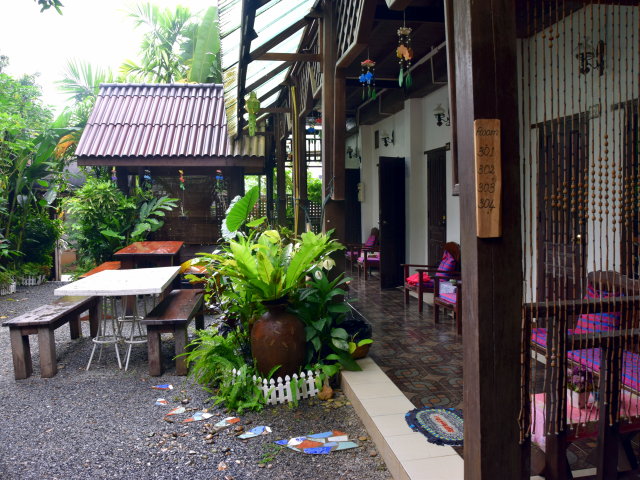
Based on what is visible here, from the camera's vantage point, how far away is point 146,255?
329 inches

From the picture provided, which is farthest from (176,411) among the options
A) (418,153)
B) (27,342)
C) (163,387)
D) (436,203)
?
(418,153)

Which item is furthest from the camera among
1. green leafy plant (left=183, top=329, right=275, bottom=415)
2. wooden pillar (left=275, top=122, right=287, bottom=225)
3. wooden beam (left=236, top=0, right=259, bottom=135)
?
wooden pillar (left=275, top=122, right=287, bottom=225)

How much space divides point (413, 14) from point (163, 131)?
271 inches

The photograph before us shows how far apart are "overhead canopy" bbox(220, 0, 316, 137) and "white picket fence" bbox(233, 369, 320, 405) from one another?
10.2 ft

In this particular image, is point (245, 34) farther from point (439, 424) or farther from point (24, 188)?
point (24, 188)

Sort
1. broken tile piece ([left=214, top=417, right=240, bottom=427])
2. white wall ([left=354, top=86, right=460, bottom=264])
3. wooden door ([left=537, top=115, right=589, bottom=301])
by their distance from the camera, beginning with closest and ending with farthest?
wooden door ([left=537, top=115, right=589, bottom=301]) → broken tile piece ([left=214, top=417, right=240, bottom=427]) → white wall ([left=354, top=86, right=460, bottom=264])

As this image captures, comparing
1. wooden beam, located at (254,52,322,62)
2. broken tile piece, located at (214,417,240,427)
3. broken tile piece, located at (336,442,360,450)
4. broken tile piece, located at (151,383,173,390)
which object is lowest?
broken tile piece, located at (151,383,173,390)

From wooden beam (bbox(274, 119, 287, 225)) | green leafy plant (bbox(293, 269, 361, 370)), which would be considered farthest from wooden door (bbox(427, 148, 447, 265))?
green leafy plant (bbox(293, 269, 361, 370))

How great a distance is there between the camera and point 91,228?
964 cm

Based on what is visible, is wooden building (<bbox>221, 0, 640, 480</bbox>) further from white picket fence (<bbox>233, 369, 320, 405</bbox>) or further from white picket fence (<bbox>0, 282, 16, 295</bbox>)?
white picket fence (<bbox>0, 282, 16, 295</bbox>)

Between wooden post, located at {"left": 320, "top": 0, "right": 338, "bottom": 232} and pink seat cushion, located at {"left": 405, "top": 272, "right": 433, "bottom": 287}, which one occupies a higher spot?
wooden post, located at {"left": 320, "top": 0, "right": 338, "bottom": 232}

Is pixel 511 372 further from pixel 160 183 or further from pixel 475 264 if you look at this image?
pixel 160 183

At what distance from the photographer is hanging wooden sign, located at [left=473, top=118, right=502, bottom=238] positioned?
1927 mm

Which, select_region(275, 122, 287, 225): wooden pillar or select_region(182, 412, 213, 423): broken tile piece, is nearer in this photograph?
select_region(182, 412, 213, 423): broken tile piece
